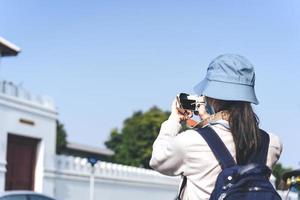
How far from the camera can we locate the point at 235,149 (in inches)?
91.7

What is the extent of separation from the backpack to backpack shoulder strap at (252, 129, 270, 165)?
1.0 inches

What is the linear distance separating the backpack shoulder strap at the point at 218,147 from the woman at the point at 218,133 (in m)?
0.02

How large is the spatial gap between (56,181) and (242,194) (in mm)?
17283

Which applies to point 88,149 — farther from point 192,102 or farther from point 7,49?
point 192,102

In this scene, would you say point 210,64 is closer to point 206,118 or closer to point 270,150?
point 206,118

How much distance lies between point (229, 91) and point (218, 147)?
0.22m

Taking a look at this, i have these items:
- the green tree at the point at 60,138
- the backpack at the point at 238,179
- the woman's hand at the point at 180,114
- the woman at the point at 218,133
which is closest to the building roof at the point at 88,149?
the green tree at the point at 60,138

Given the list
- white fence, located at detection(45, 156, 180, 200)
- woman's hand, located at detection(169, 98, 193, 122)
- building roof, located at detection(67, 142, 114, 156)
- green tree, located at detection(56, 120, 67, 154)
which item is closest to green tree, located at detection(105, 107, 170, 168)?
building roof, located at detection(67, 142, 114, 156)

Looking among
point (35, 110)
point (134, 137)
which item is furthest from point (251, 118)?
point (134, 137)

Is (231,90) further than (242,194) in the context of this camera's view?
Yes

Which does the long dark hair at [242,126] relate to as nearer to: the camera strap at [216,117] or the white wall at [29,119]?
the camera strap at [216,117]

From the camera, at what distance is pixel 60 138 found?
125 ft

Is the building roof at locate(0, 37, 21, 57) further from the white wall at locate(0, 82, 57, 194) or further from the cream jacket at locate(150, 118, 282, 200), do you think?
the cream jacket at locate(150, 118, 282, 200)

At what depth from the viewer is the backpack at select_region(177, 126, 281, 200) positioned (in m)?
2.20
